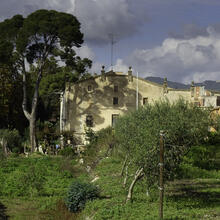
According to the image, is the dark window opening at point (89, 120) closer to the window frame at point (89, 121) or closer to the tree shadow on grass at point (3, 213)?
the window frame at point (89, 121)

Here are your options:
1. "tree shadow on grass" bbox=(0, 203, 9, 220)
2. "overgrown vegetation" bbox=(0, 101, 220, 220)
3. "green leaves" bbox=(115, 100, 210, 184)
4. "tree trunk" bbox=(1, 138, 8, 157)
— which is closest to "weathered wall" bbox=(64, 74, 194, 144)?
"tree trunk" bbox=(1, 138, 8, 157)

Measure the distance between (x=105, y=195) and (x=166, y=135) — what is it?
4.72 metres

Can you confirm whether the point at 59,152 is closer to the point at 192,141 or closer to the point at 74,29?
the point at 74,29

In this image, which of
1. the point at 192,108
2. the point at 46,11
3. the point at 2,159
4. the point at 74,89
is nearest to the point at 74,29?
the point at 46,11

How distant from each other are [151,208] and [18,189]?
29.0 feet

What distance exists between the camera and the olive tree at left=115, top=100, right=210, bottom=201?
44.2ft

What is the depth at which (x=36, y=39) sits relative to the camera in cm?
3606

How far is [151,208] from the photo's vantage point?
1396cm

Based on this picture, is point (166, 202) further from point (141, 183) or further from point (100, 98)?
point (100, 98)

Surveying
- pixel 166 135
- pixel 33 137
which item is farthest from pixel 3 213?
pixel 33 137

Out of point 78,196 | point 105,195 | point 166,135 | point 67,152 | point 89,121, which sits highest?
point 89,121

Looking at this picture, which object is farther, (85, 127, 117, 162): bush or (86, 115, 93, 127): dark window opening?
(86, 115, 93, 127): dark window opening

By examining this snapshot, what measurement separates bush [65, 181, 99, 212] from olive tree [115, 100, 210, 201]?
1785 millimetres

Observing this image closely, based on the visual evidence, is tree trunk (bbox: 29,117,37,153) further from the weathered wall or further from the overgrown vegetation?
the overgrown vegetation
